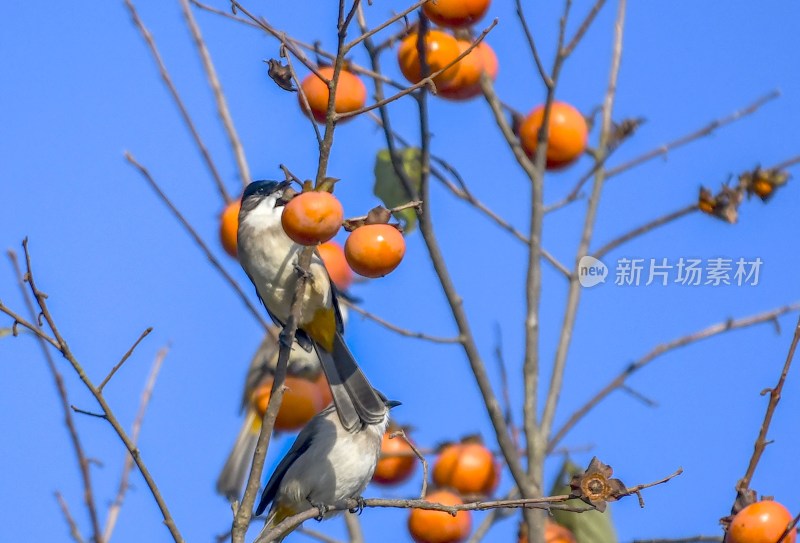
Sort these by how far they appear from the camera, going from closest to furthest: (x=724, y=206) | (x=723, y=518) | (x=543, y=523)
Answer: (x=723, y=518) → (x=543, y=523) → (x=724, y=206)

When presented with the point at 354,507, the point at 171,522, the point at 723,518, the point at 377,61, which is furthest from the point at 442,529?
the point at 377,61

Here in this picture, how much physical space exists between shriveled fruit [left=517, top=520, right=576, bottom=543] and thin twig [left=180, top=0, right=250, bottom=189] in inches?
84.2

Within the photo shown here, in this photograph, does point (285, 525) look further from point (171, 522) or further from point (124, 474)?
point (124, 474)

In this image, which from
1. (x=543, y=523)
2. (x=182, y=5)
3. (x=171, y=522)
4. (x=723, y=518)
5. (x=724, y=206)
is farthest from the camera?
(x=182, y=5)

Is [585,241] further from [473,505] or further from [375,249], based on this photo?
[473,505]

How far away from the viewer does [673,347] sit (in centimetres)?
421

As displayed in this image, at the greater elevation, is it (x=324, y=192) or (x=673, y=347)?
(x=673, y=347)

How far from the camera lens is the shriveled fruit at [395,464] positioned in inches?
193

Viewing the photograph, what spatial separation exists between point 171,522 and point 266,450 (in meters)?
0.34

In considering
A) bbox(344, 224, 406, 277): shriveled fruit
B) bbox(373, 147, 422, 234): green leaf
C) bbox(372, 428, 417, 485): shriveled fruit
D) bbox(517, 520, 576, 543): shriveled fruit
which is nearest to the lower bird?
bbox(372, 428, 417, 485): shriveled fruit

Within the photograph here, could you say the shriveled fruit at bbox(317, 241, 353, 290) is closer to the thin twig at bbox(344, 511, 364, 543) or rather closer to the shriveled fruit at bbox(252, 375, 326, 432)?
the shriveled fruit at bbox(252, 375, 326, 432)

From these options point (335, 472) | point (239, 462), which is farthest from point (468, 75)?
point (239, 462)

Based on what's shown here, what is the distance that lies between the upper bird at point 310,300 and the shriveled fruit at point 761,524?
5.50 feet

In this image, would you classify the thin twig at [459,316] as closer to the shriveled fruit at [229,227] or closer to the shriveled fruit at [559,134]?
the shriveled fruit at [559,134]
